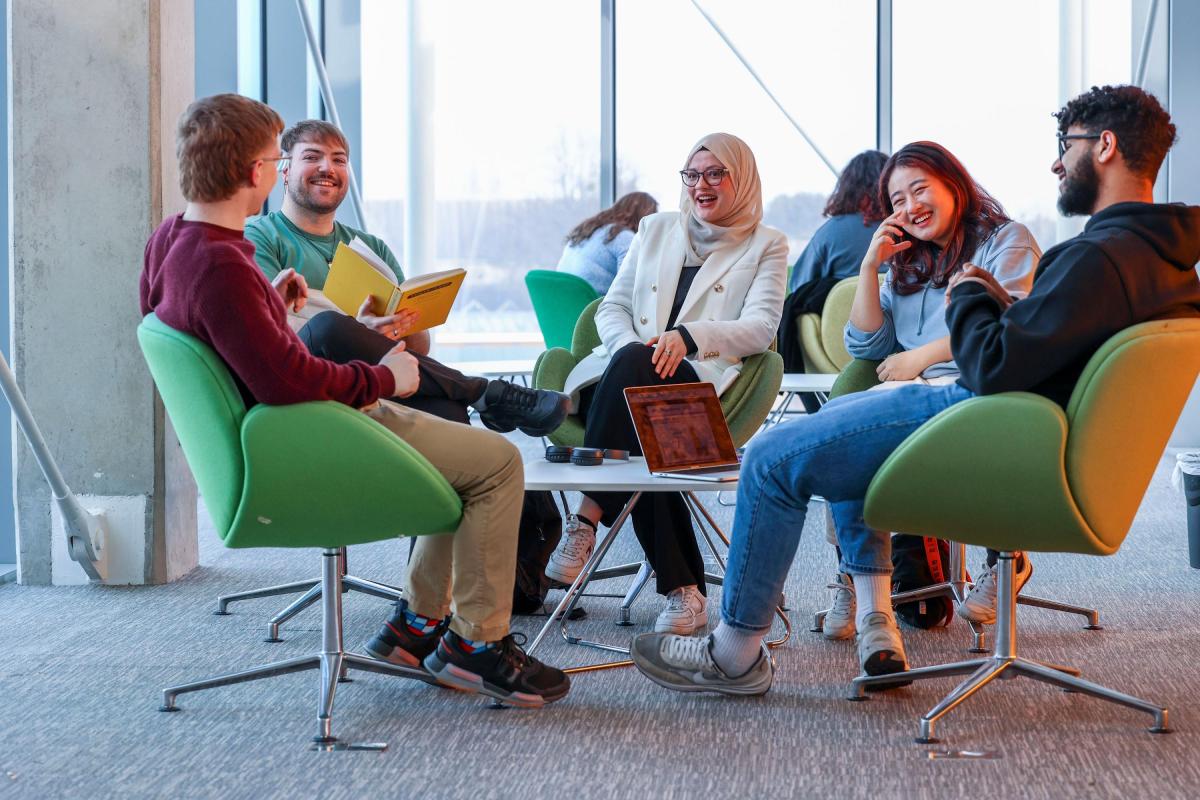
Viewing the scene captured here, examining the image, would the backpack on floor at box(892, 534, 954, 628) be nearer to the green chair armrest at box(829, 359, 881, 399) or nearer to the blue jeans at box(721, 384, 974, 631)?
the green chair armrest at box(829, 359, 881, 399)

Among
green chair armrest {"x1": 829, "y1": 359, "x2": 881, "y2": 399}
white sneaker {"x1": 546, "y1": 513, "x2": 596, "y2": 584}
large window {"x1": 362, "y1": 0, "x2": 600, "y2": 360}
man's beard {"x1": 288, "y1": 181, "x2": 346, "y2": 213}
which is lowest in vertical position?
white sneaker {"x1": 546, "y1": 513, "x2": 596, "y2": 584}

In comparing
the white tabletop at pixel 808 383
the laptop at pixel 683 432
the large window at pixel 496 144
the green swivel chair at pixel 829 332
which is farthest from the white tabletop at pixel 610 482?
the large window at pixel 496 144

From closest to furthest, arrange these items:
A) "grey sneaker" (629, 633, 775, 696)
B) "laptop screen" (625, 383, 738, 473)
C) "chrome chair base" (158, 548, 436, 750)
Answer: "chrome chair base" (158, 548, 436, 750) → "grey sneaker" (629, 633, 775, 696) → "laptop screen" (625, 383, 738, 473)

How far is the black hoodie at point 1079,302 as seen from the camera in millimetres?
2096

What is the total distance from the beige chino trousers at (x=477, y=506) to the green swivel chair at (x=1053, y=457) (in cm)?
69

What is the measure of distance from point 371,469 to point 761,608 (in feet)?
2.61

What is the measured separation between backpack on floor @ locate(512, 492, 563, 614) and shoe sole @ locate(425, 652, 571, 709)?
0.75 meters

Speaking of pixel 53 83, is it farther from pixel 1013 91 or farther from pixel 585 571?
pixel 1013 91

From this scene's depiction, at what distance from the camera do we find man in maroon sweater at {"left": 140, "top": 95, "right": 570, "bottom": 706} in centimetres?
213

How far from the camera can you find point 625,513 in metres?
2.81

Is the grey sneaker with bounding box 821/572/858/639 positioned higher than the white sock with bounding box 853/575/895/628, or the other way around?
the white sock with bounding box 853/575/895/628

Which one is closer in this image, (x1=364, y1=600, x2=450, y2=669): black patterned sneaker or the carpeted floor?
the carpeted floor

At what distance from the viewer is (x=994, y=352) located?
2.14 metres

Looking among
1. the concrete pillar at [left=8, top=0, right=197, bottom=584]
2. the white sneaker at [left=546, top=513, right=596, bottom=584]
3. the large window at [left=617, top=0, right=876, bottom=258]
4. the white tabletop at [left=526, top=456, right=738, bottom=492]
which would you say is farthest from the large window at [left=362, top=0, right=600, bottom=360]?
the white tabletop at [left=526, top=456, right=738, bottom=492]
